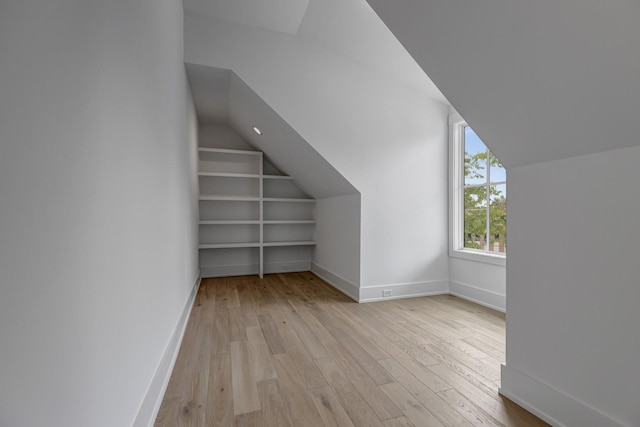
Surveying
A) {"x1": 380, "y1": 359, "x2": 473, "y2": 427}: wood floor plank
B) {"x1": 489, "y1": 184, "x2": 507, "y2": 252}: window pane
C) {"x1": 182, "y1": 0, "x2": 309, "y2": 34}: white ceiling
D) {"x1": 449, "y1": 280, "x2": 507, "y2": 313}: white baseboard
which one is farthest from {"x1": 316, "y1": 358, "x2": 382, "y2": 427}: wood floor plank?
{"x1": 182, "y1": 0, "x2": 309, "y2": 34}: white ceiling

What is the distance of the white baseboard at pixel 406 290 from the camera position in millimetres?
2969

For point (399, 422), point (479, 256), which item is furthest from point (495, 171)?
point (399, 422)

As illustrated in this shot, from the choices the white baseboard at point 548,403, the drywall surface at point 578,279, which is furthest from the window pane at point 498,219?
the white baseboard at point 548,403

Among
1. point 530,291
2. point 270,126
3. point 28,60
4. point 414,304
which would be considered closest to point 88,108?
point 28,60

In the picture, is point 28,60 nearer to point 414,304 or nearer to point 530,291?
point 530,291

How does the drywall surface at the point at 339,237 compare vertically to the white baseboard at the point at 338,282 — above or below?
above

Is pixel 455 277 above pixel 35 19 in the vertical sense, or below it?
below

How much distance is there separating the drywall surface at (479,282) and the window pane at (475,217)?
0.75 feet

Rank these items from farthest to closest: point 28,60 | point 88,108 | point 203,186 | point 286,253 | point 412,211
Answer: point 286,253
point 203,186
point 412,211
point 88,108
point 28,60

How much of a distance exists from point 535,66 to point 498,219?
7.16 feet

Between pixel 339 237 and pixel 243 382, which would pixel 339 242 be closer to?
pixel 339 237

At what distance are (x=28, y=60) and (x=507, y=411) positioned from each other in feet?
6.48

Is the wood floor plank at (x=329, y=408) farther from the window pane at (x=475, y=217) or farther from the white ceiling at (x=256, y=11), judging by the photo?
the white ceiling at (x=256, y=11)

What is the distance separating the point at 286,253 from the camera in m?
4.50
